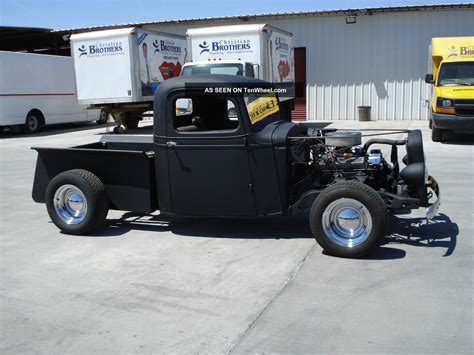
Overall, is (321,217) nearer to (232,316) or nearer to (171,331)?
(232,316)

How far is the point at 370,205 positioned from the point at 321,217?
18.8 inches

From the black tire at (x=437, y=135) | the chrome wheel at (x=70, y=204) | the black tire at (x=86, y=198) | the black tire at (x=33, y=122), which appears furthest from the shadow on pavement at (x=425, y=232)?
the black tire at (x=33, y=122)

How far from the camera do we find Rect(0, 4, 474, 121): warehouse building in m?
18.9

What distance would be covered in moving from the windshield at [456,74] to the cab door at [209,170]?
9588mm

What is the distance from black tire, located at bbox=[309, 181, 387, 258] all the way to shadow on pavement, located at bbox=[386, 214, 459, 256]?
69cm

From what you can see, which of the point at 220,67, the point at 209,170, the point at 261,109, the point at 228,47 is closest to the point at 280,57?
the point at 228,47

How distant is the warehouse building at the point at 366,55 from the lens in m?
18.9

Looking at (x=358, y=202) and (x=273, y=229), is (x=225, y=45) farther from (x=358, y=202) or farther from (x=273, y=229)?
(x=358, y=202)

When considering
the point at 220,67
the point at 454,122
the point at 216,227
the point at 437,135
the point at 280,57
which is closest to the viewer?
the point at 216,227

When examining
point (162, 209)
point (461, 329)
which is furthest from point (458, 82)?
point (461, 329)

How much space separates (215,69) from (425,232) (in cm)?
942

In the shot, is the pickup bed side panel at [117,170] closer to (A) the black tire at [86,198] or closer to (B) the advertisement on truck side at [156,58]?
(A) the black tire at [86,198]

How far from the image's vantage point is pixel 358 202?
4934 millimetres

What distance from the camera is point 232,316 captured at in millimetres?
3936
